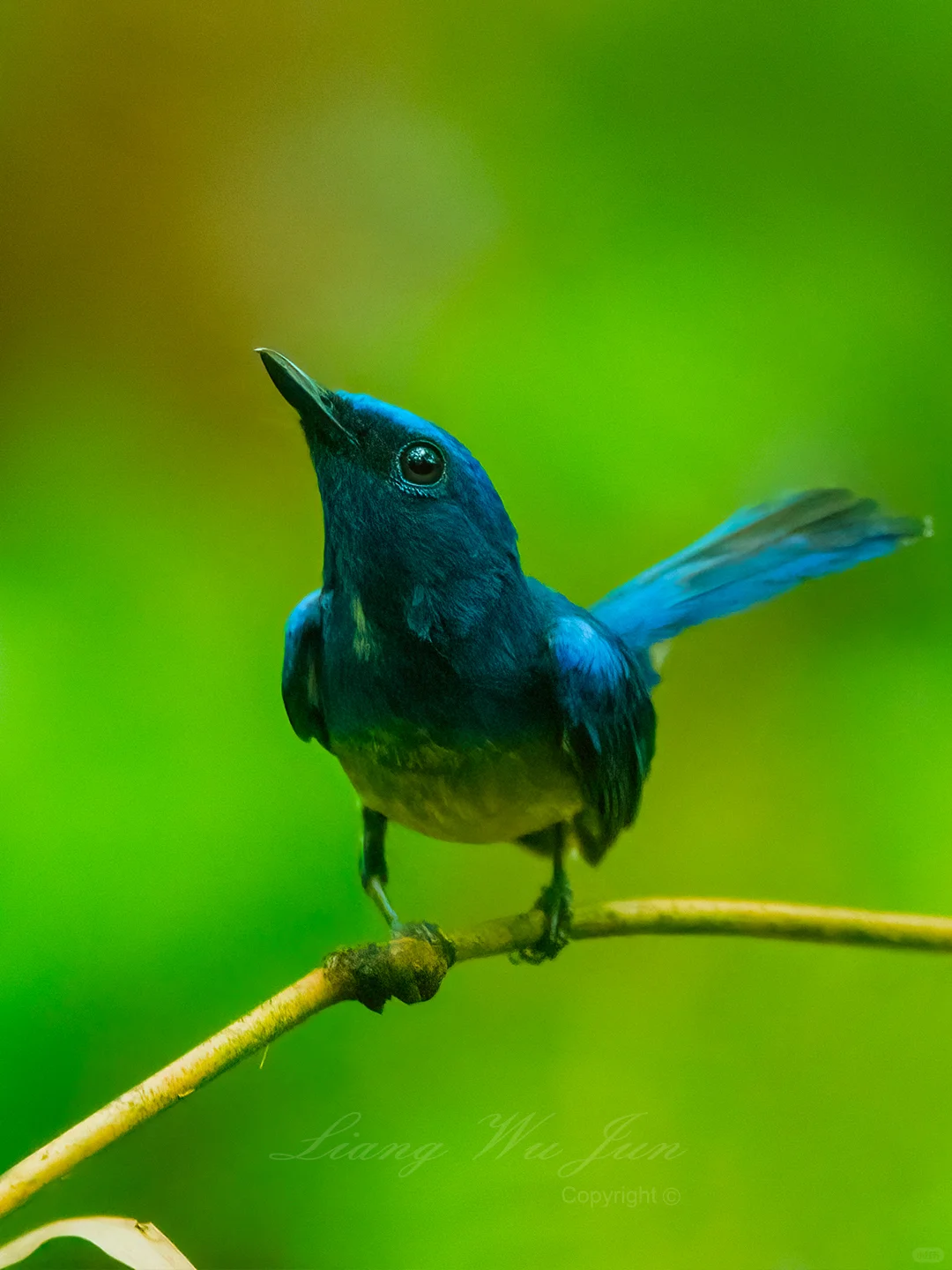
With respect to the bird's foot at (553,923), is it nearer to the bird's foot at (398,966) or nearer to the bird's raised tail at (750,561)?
the bird's foot at (398,966)

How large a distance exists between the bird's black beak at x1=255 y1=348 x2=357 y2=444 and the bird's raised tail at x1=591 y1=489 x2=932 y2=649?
39cm

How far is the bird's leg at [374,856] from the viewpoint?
119 centimetres

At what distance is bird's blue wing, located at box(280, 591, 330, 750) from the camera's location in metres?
1.13

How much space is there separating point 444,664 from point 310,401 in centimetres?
26

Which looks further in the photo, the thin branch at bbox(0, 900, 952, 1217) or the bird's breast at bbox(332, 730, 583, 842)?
the bird's breast at bbox(332, 730, 583, 842)

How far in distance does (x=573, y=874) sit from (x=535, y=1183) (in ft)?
1.02

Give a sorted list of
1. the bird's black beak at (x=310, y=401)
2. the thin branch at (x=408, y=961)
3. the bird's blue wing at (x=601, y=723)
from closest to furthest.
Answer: the thin branch at (x=408, y=961) → the bird's black beak at (x=310, y=401) → the bird's blue wing at (x=601, y=723)

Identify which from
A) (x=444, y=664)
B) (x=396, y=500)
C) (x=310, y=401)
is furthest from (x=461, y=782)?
(x=310, y=401)

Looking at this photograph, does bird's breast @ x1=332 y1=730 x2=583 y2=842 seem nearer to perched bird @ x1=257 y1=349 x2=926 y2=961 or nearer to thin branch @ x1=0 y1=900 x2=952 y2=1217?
perched bird @ x1=257 y1=349 x2=926 y2=961

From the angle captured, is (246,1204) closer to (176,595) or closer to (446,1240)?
(446,1240)

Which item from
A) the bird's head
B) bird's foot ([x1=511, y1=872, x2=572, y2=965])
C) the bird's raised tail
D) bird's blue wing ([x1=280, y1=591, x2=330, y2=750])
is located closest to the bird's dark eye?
the bird's head

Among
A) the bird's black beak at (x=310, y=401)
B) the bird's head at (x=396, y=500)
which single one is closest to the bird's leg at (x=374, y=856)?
the bird's head at (x=396, y=500)

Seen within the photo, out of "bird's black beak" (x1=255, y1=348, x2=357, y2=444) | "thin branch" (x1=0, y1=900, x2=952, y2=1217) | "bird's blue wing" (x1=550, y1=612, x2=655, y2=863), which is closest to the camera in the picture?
"thin branch" (x1=0, y1=900, x2=952, y2=1217)

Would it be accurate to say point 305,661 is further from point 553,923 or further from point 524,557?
point 553,923
